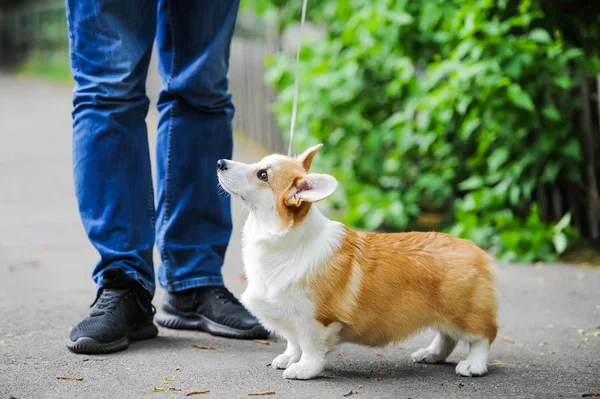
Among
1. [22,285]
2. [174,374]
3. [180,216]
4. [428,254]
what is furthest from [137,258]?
[22,285]

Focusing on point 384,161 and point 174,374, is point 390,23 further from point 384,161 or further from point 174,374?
point 174,374

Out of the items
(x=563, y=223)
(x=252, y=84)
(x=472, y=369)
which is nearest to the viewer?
(x=472, y=369)

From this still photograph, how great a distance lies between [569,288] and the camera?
13.9ft

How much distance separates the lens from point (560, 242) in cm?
475

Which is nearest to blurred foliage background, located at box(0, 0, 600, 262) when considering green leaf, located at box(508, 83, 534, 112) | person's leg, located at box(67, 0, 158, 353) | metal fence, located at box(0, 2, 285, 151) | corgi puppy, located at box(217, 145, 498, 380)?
green leaf, located at box(508, 83, 534, 112)

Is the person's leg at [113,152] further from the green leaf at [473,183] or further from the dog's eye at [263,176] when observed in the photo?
the green leaf at [473,183]

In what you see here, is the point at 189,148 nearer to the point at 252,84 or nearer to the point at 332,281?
the point at 332,281

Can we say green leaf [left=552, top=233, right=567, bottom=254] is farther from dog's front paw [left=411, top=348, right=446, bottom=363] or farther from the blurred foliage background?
dog's front paw [left=411, top=348, right=446, bottom=363]

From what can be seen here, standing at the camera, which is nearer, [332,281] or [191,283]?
[332,281]

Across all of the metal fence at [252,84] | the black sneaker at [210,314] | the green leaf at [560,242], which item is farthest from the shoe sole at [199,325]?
the metal fence at [252,84]

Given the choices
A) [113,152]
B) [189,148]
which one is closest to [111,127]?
[113,152]

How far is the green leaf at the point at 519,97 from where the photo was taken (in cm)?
446

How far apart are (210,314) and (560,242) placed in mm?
2465

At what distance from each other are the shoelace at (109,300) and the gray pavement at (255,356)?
0.17 meters
